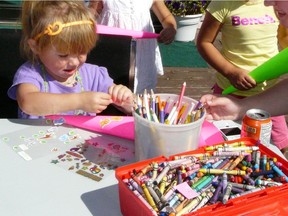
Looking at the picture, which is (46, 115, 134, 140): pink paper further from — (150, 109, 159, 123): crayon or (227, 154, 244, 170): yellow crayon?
(227, 154, 244, 170): yellow crayon

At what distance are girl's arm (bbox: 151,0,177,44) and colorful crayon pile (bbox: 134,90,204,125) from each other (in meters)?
0.84

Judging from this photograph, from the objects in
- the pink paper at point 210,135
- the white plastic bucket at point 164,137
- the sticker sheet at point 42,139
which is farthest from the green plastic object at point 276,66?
the sticker sheet at point 42,139

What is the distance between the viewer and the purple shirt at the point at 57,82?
1.28 m

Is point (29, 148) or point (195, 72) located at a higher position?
point (29, 148)

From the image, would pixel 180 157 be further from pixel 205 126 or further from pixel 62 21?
pixel 62 21

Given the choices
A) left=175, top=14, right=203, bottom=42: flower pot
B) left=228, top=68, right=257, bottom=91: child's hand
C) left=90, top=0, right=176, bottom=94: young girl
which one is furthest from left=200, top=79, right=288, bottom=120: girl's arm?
left=175, top=14, right=203, bottom=42: flower pot

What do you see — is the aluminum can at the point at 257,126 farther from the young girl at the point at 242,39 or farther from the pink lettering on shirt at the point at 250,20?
the pink lettering on shirt at the point at 250,20

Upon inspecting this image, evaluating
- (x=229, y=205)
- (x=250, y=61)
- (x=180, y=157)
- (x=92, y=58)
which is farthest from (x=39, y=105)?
(x=250, y=61)

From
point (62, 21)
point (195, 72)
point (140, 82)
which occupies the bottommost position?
point (195, 72)

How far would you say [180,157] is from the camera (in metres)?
0.83

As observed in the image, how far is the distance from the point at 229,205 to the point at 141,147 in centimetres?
30

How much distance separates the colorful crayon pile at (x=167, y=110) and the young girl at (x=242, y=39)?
74cm

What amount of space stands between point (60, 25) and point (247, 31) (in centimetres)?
85

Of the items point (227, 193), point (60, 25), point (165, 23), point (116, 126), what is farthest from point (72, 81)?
point (227, 193)
